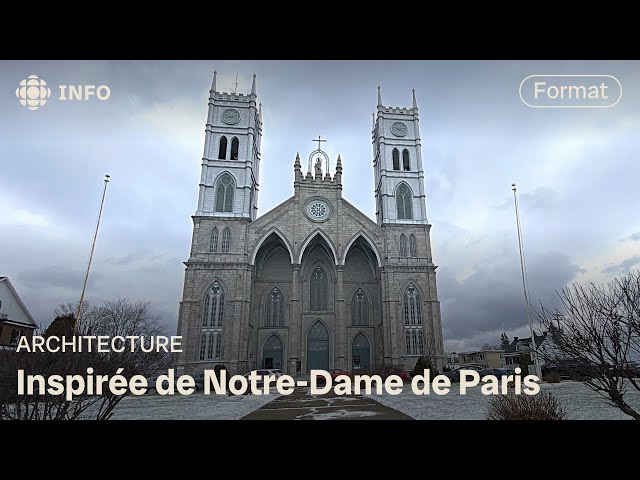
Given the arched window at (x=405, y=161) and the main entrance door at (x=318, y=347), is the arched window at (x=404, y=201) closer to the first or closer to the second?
the arched window at (x=405, y=161)

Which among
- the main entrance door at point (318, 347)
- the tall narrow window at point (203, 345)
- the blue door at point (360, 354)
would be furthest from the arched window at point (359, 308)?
the tall narrow window at point (203, 345)

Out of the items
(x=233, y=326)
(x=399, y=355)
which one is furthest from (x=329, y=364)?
(x=233, y=326)

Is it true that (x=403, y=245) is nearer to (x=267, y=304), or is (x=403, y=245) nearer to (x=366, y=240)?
(x=366, y=240)

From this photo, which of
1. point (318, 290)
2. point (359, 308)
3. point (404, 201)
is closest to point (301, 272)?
point (318, 290)

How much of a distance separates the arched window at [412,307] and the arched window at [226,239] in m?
16.8

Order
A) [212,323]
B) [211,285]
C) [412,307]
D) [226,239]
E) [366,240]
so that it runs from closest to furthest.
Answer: [212,323] < [211,285] < [226,239] < [412,307] < [366,240]

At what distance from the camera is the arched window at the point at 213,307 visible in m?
32.5

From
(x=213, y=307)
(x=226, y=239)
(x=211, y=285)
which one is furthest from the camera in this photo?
(x=226, y=239)

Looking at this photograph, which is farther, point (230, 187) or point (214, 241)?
point (230, 187)

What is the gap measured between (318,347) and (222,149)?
21951 millimetres

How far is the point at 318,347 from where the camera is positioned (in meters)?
36.0

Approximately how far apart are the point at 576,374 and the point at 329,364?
98.0 ft

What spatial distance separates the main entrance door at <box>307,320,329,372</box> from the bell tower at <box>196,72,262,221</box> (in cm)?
1244

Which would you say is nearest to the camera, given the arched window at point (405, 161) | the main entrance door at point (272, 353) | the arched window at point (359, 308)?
the main entrance door at point (272, 353)
